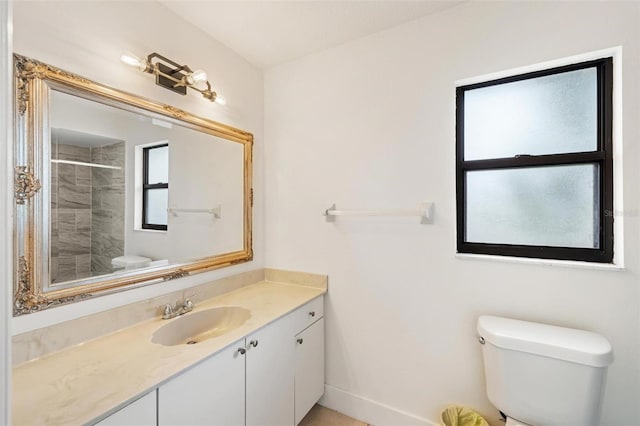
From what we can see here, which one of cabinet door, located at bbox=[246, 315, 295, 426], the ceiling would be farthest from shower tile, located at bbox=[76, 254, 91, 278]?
the ceiling

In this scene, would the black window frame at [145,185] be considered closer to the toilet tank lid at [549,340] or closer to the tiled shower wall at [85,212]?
the tiled shower wall at [85,212]

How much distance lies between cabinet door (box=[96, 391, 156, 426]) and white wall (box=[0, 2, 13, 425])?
0.46 metres

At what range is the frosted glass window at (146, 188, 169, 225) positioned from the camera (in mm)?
1432

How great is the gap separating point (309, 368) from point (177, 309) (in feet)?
2.76

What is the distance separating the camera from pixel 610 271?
1.24 m

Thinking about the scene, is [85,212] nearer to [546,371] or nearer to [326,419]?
[326,419]

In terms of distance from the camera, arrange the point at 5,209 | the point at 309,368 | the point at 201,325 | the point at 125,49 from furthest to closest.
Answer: the point at 309,368
the point at 201,325
the point at 125,49
the point at 5,209

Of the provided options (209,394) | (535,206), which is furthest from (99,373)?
(535,206)

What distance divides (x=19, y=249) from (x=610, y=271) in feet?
7.67

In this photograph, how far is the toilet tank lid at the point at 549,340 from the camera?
44.0 inches

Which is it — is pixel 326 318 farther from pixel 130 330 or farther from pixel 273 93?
pixel 273 93

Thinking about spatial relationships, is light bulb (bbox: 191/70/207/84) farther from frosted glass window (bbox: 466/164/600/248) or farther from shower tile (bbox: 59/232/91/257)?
frosted glass window (bbox: 466/164/600/248)

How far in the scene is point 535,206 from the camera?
1.46 meters

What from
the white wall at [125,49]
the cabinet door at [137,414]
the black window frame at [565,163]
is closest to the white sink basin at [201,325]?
the white wall at [125,49]
